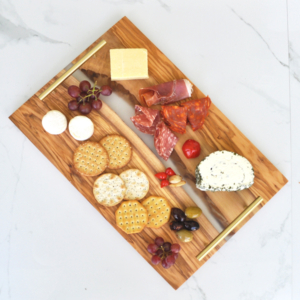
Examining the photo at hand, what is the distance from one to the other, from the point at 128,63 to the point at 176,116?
390 millimetres

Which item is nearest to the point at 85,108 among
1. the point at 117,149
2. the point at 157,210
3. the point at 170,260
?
the point at 117,149

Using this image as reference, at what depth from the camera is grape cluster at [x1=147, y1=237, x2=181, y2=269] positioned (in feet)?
5.00

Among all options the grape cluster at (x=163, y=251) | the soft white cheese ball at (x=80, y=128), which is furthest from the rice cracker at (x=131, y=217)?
the soft white cheese ball at (x=80, y=128)

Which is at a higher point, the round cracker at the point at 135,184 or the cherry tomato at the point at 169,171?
the round cracker at the point at 135,184

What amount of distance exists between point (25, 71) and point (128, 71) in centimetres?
63

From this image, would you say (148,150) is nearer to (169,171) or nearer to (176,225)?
(169,171)

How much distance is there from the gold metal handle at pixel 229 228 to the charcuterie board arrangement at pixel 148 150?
0.07 metres

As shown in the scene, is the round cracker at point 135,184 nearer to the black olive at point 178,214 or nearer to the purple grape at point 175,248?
the black olive at point 178,214

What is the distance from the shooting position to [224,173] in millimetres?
1563

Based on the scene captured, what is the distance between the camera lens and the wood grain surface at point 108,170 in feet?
5.24

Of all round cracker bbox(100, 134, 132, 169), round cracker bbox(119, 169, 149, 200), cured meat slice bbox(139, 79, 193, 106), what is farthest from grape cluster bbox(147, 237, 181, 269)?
cured meat slice bbox(139, 79, 193, 106)

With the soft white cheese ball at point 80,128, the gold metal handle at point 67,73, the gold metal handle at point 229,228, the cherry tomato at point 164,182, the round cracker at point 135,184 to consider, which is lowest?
the gold metal handle at point 229,228

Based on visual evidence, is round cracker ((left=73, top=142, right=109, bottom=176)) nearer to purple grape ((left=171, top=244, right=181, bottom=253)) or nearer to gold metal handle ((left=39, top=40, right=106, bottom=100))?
gold metal handle ((left=39, top=40, right=106, bottom=100))

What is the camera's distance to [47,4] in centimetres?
174
